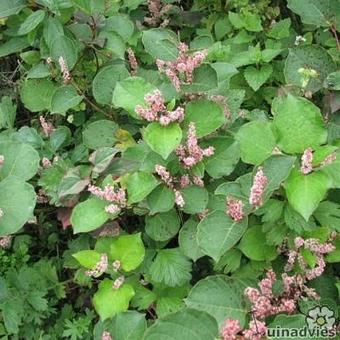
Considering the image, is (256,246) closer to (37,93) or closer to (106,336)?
(106,336)

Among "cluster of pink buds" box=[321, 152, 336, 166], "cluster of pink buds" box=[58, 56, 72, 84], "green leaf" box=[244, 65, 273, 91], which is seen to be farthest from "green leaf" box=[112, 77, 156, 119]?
"green leaf" box=[244, 65, 273, 91]

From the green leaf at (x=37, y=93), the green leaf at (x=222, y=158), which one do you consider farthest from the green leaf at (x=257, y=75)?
the green leaf at (x=37, y=93)

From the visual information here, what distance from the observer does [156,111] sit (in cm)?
167

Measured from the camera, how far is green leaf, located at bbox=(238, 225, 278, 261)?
5.72ft

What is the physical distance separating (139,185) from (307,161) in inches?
19.7

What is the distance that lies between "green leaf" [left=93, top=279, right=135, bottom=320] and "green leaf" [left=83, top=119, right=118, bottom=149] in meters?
0.49

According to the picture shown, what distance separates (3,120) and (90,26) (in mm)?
490

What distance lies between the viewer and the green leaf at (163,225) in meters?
1.86

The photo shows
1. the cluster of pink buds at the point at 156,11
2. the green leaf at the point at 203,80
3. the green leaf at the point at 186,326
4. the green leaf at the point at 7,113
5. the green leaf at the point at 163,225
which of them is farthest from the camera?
the cluster of pink buds at the point at 156,11

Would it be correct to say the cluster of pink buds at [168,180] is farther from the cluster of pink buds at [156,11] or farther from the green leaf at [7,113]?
the cluster of pink buds at [156,11]

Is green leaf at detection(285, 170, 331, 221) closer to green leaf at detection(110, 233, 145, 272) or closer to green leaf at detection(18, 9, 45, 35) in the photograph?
green leaf at detection(110, 233, 145, 272)

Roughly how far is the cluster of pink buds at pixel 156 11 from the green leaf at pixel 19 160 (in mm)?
1032

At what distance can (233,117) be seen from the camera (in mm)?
1975

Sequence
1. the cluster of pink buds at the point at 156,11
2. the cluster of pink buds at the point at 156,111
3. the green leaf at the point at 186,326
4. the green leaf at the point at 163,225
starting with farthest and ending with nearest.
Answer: the cluster of pink buds at the point at 156,11 < the green leaf at the point at 163,225 < the cluster of pink buds at the point at 156,111 < the green leaf at the point at 186,326
